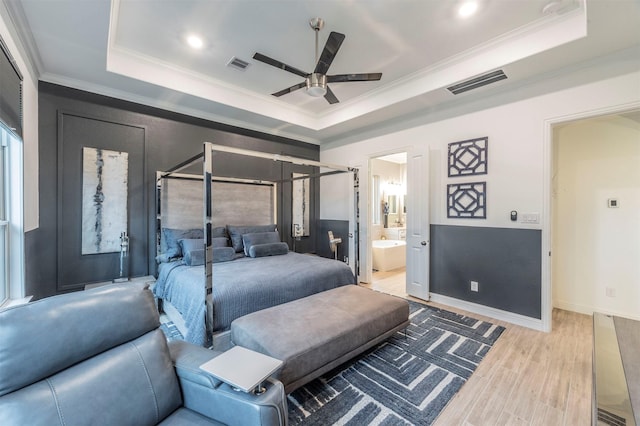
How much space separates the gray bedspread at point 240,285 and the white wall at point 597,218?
293cm

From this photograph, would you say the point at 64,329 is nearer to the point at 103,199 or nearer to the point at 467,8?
the point at 103,199

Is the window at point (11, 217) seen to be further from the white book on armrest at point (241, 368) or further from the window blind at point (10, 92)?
the white book on armrest at point (241, 368)

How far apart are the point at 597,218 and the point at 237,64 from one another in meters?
4.87

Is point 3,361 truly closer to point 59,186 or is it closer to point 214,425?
point 214,425

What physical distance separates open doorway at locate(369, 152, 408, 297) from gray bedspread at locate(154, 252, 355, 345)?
259 cm

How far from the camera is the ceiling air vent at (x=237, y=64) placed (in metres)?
3.22

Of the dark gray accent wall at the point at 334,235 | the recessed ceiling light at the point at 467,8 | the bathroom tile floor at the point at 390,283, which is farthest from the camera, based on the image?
the dark gray accent wall at the point at 334,235

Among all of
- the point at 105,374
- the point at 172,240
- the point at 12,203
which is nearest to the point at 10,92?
the point at 12,203

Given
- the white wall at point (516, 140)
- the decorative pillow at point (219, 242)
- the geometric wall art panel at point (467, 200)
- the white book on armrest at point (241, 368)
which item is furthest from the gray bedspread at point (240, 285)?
the white wall at point (516, 140)

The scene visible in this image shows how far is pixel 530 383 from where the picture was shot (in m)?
2.12

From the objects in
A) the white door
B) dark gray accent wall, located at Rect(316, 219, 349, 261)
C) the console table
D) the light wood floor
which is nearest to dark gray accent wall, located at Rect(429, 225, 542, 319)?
the white door

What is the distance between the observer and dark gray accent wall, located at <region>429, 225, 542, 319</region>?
3141 mm


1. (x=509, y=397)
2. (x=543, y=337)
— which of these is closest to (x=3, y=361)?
(x=509, y=397)

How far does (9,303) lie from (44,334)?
74.9 inches
